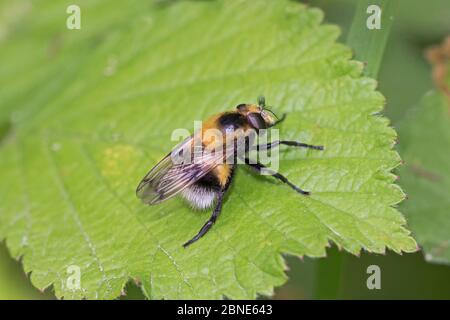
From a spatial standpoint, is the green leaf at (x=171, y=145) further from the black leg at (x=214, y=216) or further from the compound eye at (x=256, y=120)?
the compound eye at (x=256, y=120)

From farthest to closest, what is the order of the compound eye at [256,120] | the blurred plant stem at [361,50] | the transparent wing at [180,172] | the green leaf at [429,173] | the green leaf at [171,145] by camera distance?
the green leaf at [429,173] → the blurred plant stem at [361,50] → the compound eye at [256,120] → the transparent wing at [180,172] → the green leaf at [171,145]

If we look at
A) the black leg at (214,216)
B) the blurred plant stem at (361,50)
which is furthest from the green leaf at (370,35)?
the black leg at (214,216)

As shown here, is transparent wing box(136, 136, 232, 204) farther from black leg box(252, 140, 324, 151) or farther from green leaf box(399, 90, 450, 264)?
green leaf box(399, 90, 450, 264)

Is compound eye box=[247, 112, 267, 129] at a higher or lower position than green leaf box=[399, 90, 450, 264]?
higher

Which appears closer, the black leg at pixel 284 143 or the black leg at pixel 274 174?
the black leg at pixel 274 174

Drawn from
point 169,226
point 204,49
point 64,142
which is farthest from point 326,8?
point 169,226

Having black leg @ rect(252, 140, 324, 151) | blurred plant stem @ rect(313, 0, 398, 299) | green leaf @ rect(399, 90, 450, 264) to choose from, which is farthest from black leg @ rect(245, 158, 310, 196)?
green leaf @ rect(399, 90, 450, 264)

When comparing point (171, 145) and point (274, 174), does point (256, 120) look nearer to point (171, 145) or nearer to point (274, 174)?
point (274, 174)
